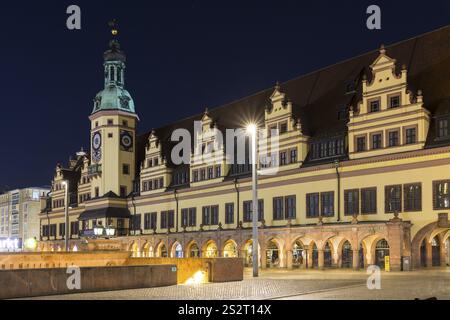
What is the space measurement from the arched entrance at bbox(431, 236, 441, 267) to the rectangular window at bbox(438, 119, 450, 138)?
7.20 meters

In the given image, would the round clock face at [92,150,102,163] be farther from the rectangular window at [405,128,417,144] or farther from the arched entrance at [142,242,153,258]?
the rectangular window at [405,128,417,144]

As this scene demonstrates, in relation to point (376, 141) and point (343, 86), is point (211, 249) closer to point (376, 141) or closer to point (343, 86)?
point (343, 86)

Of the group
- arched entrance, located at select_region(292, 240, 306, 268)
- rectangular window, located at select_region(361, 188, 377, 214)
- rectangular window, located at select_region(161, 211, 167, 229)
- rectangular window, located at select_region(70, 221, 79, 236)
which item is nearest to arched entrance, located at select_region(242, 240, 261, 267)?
arched entrance, located at select_region(292, 240, 306, 268)

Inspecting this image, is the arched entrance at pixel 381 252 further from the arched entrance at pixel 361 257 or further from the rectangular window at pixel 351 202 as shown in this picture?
the rectangular window at pixel 351 202

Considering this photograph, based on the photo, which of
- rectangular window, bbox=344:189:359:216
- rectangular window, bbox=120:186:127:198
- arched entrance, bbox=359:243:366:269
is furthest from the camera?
rectangular window, bbox=120:186:127:198

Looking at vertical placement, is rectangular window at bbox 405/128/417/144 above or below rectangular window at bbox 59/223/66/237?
above

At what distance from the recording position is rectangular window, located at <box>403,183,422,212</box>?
44438 millimetres

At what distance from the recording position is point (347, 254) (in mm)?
47938

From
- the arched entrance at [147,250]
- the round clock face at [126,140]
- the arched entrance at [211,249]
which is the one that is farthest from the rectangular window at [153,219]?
the arched entrance at [211,249]

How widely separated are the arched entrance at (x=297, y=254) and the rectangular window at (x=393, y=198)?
8621 mm

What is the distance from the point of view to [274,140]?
56.9 m

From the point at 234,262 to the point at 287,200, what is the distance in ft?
83.5

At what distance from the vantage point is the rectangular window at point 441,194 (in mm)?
42812
